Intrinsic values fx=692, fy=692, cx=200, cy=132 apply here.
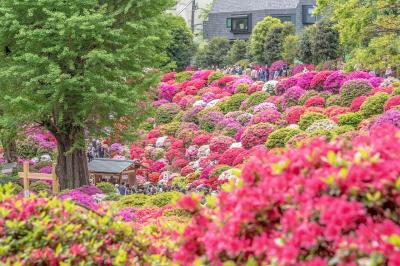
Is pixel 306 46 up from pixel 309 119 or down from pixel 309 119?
up

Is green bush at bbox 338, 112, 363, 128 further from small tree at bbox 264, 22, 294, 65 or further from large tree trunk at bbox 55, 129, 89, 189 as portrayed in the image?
small tree at bbox 264, 22, 294, 65

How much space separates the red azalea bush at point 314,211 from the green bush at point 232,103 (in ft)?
92.6

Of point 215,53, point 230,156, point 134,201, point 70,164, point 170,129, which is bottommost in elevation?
point 230,156

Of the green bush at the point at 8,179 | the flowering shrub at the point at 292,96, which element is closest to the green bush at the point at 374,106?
the flowering shrub at the point at 292,96

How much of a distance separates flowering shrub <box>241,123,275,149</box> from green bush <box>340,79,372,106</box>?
347cm

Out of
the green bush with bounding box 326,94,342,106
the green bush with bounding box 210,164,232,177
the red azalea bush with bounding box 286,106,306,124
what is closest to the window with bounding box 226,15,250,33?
the green bush with bounding box 326,94,342,106

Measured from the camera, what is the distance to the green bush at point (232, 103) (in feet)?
107

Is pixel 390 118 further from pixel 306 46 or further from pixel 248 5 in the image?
pixel 248 5

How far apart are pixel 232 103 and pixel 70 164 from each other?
14.1 metres

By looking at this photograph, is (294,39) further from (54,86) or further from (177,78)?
(54,86)

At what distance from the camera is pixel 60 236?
5117mm

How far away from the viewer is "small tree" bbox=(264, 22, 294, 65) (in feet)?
149

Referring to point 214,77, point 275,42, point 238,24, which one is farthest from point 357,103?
point 238,24

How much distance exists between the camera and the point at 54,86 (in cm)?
1734
